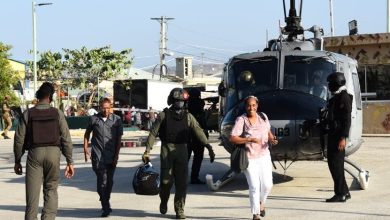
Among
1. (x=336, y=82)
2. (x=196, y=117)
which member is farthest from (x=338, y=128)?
(x=196, y=117)

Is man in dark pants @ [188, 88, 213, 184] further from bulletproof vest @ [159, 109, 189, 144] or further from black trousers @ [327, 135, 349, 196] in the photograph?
bulletproof vest @ [159, 109, 189, 144]

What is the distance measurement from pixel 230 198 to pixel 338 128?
2.17m

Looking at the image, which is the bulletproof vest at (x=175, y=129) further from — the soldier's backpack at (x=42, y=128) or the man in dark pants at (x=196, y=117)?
the man in dark pants at (x=196, y=117)

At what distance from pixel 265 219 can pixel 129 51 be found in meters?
53.5

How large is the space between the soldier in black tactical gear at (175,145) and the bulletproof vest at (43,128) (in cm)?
168

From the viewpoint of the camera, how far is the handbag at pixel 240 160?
9398 mm

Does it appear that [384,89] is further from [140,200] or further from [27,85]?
[27,85]

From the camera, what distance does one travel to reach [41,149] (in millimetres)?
8664

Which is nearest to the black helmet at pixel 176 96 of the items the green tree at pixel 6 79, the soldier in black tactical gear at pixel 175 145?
the soldier in black tactical gear at pixel 175 145

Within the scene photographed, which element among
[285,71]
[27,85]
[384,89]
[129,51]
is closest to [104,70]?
[129,51]

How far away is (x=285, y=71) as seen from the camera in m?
12.4

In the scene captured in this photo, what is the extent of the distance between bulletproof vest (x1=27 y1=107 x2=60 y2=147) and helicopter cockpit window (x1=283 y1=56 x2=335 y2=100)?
4.63 m

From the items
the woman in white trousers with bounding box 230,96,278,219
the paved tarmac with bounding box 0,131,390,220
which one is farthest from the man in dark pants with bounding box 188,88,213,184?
the woman in white trousers with bounding box 230,96,278,219

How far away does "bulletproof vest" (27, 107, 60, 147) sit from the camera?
8.67 meters
